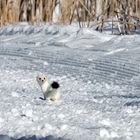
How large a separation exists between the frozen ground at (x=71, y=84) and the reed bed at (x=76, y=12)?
747 mm

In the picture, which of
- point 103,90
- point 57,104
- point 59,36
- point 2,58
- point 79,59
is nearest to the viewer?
point 57,104

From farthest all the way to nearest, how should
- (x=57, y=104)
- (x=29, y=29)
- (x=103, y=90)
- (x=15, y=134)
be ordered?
(x=29, y=29) → (x=103, y=90) → (x=57, y=104) → (x=15, y=134)

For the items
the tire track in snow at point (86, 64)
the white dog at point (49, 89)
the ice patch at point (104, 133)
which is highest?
the ice patch at point (104, 133)

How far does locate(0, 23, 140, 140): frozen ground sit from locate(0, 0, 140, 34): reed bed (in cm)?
75

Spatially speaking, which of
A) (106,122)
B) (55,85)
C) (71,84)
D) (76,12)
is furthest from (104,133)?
(76,12)

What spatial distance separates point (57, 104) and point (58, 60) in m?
3.22

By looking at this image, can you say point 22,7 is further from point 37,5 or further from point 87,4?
point 87,4

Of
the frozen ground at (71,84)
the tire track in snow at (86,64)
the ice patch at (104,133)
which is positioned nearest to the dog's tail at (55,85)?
the frozen ground at (71,84)

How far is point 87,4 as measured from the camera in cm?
1301

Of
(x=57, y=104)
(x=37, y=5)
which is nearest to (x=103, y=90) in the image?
(x=57, y=104)

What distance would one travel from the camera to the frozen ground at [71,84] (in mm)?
4398

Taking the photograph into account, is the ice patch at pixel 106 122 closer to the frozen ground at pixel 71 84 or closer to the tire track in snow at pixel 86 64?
the frozen ground at pixel 71 84

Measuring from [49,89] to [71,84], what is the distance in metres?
1.22

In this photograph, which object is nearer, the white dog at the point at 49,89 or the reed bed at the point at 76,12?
the white dog at the point at 49,89
